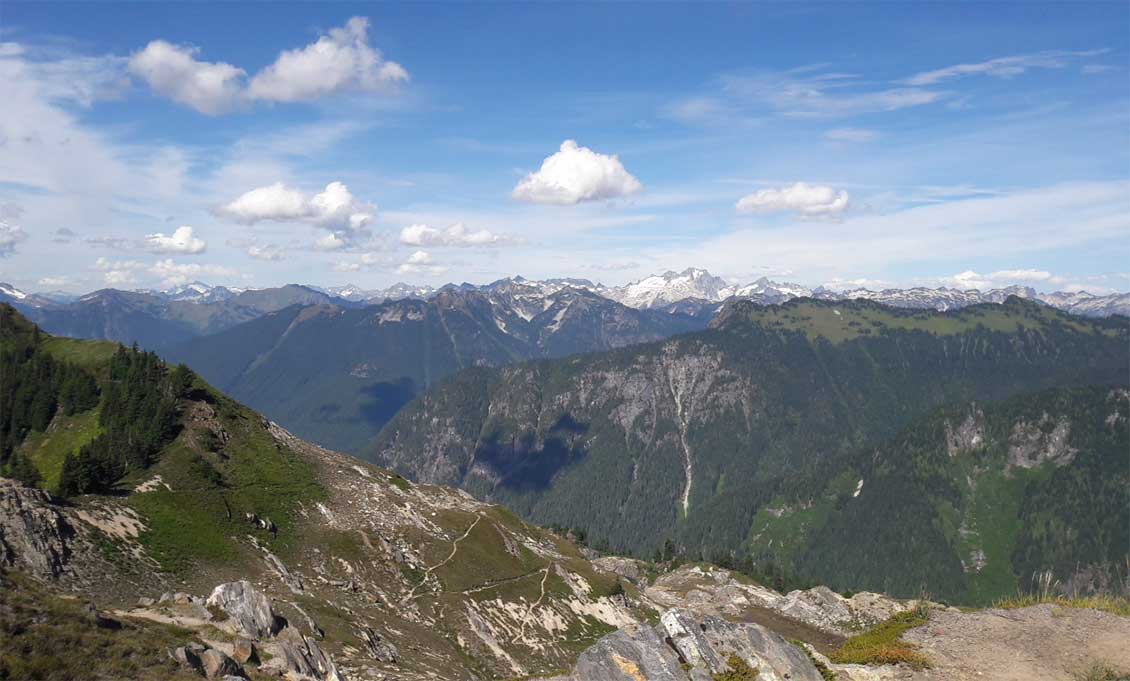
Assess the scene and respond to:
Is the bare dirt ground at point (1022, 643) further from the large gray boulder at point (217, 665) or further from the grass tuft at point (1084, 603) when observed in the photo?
the large gray boulder at point (217, 665)

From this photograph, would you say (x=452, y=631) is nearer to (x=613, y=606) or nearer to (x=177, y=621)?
(x=613, y=606)

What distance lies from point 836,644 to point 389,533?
69.2 metres

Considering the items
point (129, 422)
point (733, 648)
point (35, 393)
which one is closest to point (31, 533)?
point (129, 422)

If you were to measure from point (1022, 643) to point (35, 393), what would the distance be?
455ft

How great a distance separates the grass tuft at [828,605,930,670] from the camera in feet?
130

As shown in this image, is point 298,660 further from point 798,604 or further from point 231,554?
point 798,604

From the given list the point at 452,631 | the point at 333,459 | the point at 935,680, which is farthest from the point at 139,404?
the point at 935,680

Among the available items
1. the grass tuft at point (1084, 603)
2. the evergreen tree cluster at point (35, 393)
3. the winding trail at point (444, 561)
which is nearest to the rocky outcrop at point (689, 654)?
the grass tuft at point (1084, 603)

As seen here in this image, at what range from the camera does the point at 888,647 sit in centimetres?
4153

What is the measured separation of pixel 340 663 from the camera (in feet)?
167

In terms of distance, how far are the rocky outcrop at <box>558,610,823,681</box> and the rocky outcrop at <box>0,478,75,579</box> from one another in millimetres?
51770

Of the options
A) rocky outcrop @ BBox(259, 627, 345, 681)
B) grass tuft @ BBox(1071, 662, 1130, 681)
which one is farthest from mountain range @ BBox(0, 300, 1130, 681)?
grass tuft @ BBox(1071, 662, 1130, 681)

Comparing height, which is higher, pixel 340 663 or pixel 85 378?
pixel 85 378

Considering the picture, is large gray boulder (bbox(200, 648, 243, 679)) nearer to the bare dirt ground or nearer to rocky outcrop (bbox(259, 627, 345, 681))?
rocky outcrop (bbox(259, 627, 345, 681))
